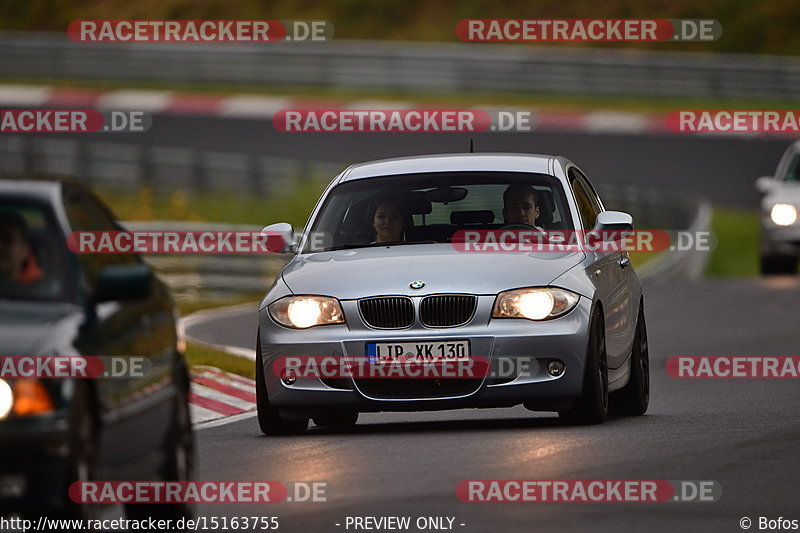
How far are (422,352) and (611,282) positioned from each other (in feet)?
5.76

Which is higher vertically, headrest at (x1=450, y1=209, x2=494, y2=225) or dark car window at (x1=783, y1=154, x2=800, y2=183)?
headrest at (x1=450, y1=209, x2=494, y2=225)

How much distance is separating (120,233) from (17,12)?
64236 mm

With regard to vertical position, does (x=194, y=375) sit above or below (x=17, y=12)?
below

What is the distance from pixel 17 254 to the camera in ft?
26.7

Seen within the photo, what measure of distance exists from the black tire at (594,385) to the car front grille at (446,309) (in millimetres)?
705

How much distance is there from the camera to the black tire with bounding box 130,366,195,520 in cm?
872

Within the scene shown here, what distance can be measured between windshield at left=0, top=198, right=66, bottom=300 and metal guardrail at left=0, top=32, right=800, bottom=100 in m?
37.7

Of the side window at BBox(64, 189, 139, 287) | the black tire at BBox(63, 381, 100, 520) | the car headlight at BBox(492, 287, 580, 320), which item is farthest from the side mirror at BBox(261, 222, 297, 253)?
the black tire at BBox(63, 381, 100, 520)

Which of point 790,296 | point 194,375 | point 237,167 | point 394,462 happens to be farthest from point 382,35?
point 394,462

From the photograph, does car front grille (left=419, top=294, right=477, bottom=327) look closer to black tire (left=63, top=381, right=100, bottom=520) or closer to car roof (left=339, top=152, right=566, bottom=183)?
car roof (left=339, top=152, right=566, bottom=183)

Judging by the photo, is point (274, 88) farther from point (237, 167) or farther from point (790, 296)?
point (790, 296)

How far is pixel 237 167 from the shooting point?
126 feet

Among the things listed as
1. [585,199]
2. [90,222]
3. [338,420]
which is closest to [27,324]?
[90,222]

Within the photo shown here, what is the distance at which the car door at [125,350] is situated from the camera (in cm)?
779
